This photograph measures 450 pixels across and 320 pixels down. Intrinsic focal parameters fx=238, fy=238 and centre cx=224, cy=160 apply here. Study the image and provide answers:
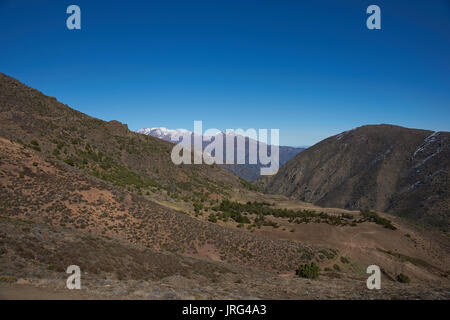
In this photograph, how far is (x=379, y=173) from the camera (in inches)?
4304

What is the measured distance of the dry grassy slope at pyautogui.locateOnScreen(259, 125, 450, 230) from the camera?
81688mm

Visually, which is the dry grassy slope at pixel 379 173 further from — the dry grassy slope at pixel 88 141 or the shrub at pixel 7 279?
the shrub at pixel 7 279

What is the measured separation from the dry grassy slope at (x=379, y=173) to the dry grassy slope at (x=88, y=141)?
74516 millimetres

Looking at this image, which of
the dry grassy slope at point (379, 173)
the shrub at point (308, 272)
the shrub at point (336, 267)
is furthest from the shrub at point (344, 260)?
the dry grassy slope at point (379, 173)

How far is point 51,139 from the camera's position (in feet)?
113

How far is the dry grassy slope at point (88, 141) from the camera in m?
32.9

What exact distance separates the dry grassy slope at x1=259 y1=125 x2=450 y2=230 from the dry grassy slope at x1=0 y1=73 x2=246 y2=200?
74516 millimetres

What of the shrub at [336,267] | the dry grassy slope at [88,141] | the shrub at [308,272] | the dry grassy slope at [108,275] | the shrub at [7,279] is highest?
the dry grassy slope at [88,141]

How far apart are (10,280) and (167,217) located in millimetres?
14747

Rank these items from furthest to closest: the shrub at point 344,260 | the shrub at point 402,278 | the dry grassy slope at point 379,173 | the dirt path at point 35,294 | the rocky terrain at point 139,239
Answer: the dry grassy slope at point 379,173 → the shrub at point 344,260 → the shrub at point 402,278 → the rocky terrain at point 139,239 → the dirt path at point 35,294

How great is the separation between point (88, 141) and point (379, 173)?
4599 inches

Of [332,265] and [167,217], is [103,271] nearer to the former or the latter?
[167,217]

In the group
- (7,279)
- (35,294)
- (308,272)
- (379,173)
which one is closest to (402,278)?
(308,272)
